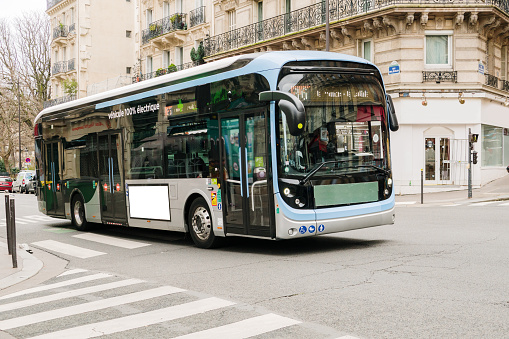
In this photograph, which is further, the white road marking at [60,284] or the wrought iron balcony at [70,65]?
the wrought iron balcony at [70,65]

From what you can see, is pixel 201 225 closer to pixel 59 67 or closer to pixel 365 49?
pixel 365 49

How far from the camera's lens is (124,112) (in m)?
13.4

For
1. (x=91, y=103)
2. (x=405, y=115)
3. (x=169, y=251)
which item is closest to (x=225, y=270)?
(x=169, y=251)

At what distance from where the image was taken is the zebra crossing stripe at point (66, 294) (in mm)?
Result: 7062

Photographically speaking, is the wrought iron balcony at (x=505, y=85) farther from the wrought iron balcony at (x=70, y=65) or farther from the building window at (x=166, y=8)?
the wrought iron balcony at (x=70, y=65)

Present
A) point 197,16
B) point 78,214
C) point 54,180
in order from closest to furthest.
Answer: point 78,214
point 54,180
point 197,16

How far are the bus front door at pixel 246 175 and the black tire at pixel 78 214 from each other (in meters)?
6.49

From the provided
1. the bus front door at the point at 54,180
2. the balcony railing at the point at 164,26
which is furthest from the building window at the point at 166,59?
the bus front door at the point at 54,180

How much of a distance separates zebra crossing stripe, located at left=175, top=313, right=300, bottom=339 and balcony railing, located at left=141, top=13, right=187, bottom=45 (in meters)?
35.0

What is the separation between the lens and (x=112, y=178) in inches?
546

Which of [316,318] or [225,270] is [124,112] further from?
[316,318]

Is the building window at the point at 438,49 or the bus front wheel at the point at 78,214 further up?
the building window at the point at 438,49

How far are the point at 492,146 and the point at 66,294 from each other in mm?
25814

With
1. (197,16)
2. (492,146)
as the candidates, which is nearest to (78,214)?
(492,146)
